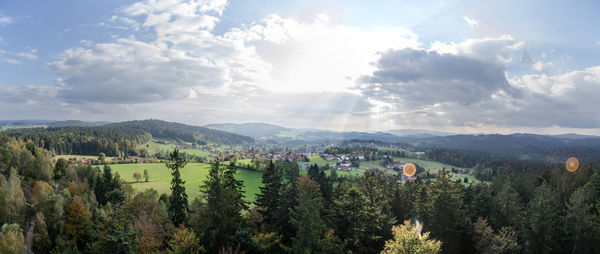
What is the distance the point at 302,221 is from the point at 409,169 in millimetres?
138420

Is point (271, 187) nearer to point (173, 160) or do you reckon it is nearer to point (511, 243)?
point (173, 160)

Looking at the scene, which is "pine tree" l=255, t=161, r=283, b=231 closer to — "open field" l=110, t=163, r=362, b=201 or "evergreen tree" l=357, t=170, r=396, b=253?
"evergreen tree" l=357, t=170, r=396, b=253

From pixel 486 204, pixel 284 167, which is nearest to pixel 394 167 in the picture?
pixel 284 167

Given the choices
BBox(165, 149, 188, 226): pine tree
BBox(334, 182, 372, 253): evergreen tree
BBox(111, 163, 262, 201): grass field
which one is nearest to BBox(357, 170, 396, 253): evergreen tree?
BBox(334, 182, 372, 253): evergreen tree

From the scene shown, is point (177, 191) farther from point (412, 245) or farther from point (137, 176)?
point (137, 176)

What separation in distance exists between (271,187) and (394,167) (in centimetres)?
12946

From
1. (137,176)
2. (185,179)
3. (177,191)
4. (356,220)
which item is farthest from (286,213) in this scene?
(137,176)

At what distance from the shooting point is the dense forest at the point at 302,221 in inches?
1128

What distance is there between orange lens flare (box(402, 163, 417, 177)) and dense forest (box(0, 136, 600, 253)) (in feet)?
267

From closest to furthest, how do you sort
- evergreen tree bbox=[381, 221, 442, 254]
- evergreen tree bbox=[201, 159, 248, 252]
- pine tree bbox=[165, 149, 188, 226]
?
evergreen tree bbox=[381, 221, 442, 254], evergreen tree bbox=[201, 159, 248, 252], pine tree bbox=[165, 149, 188, 226]

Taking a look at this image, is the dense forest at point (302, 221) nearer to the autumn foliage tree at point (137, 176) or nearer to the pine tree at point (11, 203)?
the pine tree at point (11, 203)

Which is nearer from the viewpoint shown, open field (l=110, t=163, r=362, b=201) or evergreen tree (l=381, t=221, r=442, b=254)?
evergreen tree (l=381, t=221, r=442, b=254)

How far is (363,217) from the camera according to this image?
33219 mm

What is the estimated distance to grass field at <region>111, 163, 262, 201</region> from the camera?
8269 centimetres
